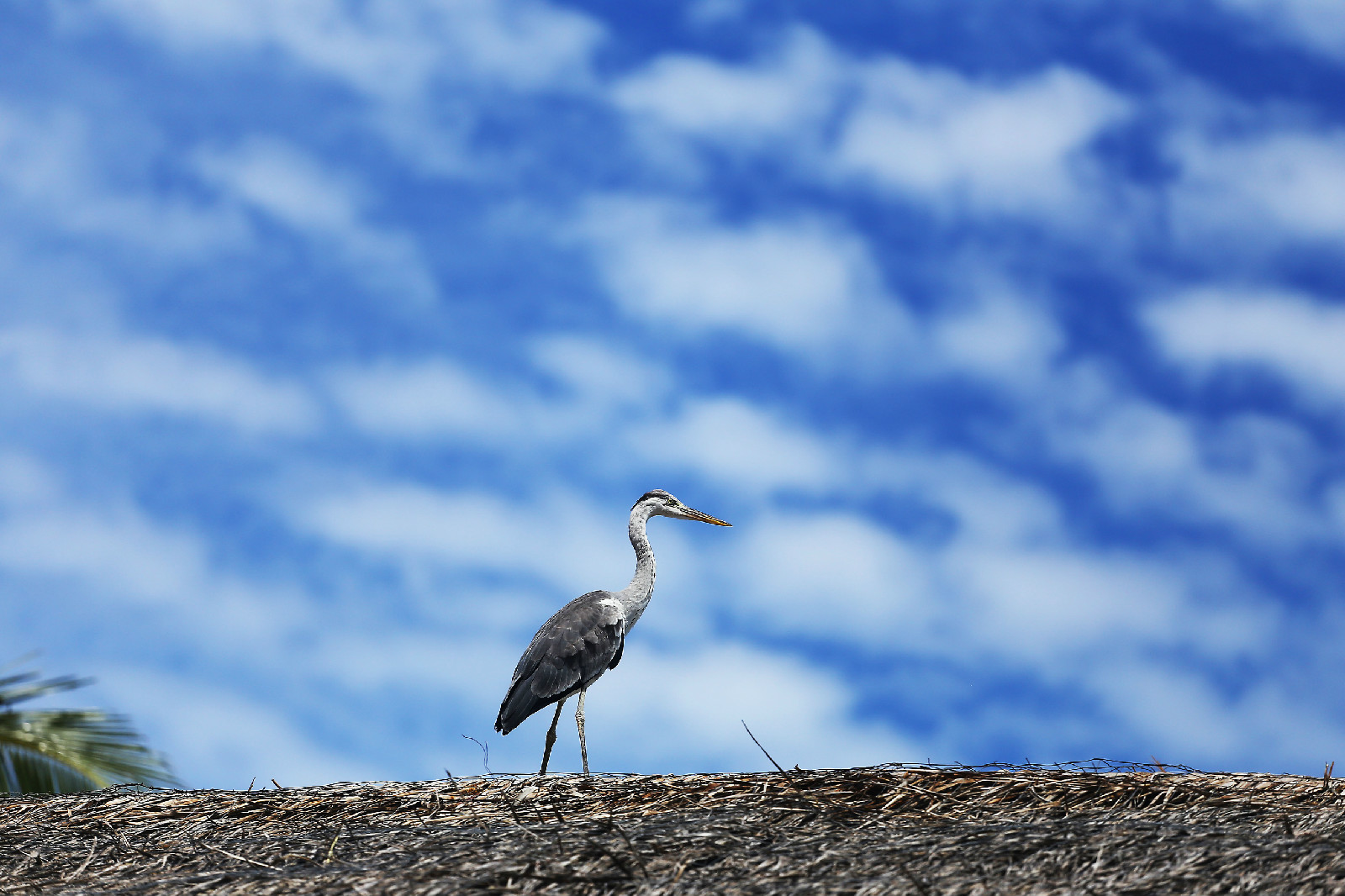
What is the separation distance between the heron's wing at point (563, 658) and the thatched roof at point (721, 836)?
2.68 meters

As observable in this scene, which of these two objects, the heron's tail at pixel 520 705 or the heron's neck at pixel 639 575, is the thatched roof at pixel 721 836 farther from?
the heron's neck at pixel 639 575

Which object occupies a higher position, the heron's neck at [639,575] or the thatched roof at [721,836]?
the heron's neck at [639,575]

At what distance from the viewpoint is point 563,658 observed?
11016mm

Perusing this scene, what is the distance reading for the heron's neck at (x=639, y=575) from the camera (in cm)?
1173

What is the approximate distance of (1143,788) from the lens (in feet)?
24.2

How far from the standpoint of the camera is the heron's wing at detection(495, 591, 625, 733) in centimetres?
1098

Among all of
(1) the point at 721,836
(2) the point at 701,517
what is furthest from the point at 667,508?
(1) the point at 721,836

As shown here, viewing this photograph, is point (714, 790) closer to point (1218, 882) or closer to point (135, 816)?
point (1218, 882)

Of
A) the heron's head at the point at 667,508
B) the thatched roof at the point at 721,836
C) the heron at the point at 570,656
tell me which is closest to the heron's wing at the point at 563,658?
the heron at the point at 570,656

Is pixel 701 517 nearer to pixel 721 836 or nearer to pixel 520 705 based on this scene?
pixel 520 705

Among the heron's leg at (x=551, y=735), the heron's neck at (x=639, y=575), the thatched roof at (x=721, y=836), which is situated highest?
the heron's neck at (x=639, y=575)

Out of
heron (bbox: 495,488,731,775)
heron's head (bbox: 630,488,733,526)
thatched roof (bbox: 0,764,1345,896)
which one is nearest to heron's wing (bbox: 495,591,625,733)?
heron (bbox: 495,488,731,775)

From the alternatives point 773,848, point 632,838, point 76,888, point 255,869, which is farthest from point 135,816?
point 773,848

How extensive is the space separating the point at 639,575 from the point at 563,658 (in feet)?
4.23
